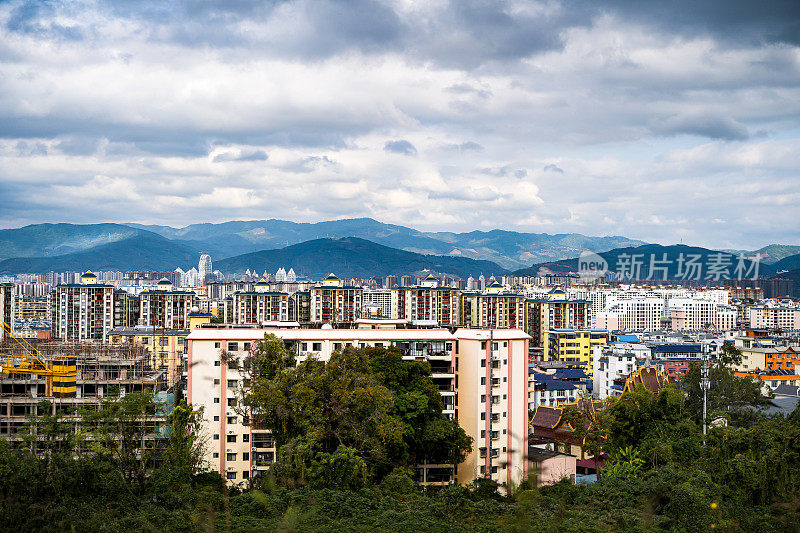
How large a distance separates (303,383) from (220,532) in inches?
214

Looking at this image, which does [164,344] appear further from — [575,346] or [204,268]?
[204,268]

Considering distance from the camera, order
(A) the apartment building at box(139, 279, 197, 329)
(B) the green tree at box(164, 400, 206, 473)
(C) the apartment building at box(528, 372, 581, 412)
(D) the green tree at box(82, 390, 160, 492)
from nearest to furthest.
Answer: (D) the green tree at box(82, 390, 160, 492)
(B) the green tree at box(164, 400, 206, 473)
(C) the apartment building at box(528, 372, 581, 412)
(A) the apartment building at box(139, 279, 197, 329)

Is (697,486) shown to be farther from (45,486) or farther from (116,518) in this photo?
(45,486)

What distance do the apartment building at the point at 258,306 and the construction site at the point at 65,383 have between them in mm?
23731

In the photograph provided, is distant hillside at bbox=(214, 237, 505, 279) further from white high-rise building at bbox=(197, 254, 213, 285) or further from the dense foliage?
the dense foliage

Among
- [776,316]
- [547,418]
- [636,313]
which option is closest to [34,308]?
[636,313]

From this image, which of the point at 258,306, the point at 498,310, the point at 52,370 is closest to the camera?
the point at 52,370

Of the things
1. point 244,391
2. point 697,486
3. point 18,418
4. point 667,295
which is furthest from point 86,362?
point 667,295

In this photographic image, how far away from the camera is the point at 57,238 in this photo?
166000 mm

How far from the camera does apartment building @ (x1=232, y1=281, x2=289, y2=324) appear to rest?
128 ft

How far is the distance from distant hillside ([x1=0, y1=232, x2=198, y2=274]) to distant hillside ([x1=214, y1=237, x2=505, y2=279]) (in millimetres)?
12154

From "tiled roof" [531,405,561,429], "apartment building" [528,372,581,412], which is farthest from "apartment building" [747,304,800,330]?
"tiled roof" [531,405,561,429]

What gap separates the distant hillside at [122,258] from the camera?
13700 centimetres

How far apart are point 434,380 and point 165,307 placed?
2684 cm
